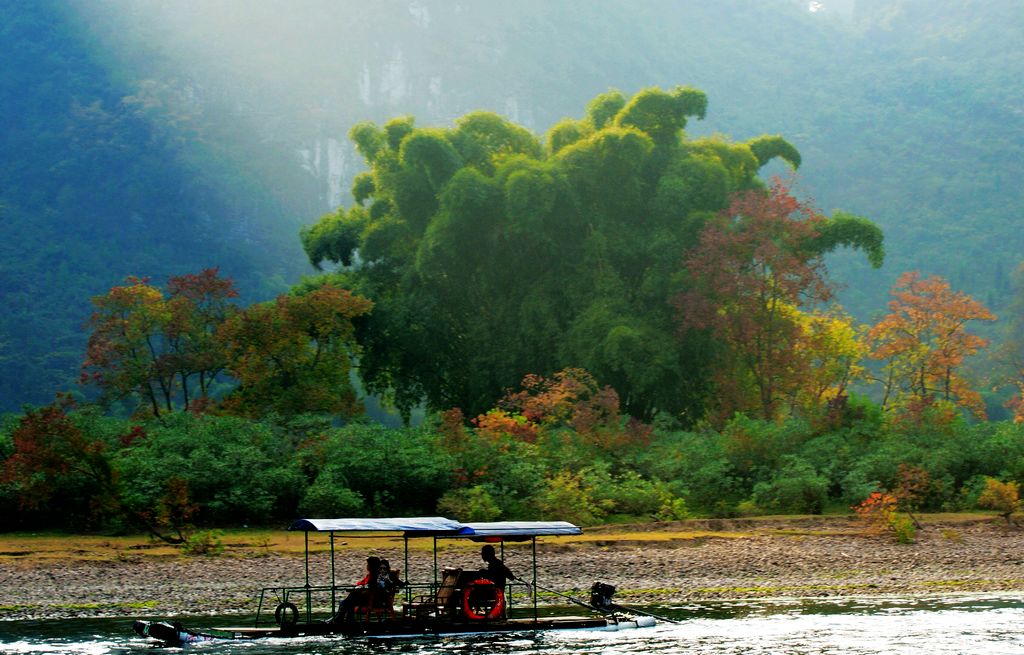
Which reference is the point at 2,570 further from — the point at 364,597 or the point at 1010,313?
the point at 1010,313

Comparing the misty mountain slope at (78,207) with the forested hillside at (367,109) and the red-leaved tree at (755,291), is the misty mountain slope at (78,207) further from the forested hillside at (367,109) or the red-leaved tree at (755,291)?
the red-leaved tree at (755,291)

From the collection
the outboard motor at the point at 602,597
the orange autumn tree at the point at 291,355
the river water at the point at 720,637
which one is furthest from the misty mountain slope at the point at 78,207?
the outboard motor at the point at 602,597

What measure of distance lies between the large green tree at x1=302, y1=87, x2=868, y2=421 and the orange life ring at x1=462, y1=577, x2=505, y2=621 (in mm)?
22834

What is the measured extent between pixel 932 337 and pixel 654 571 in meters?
27.7

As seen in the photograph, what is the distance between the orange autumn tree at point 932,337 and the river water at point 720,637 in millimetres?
26424

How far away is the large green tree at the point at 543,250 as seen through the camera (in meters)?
45.1

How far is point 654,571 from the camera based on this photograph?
2706 centimetres

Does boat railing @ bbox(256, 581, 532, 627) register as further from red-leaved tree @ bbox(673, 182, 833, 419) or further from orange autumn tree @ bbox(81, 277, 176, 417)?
red-leaved tree @ bbox(673, 182, 833, 419)

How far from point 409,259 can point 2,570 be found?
2638 cm

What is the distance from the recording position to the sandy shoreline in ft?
79.2

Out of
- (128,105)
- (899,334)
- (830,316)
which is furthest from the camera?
(128,105)

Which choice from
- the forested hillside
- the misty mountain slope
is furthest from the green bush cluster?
the forested hillside

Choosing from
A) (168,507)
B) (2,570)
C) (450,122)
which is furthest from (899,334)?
(450,122)

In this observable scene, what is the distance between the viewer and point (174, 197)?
3602 inches
